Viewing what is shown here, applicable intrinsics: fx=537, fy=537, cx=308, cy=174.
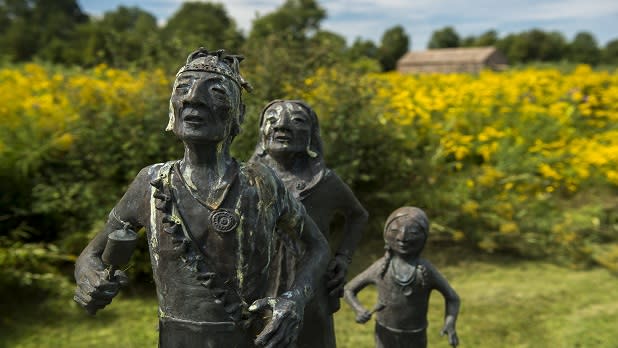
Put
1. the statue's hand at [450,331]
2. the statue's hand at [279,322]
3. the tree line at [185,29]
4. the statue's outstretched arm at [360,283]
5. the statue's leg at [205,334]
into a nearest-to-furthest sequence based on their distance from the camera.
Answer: the statue's hand at [279,322] < the statue's leg at [205,334] < the statue's hand at [450,331] < the statue's outstretched arm at [360,283] < the tree line at [185,29]

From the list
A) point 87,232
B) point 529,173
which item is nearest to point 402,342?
point 87,232

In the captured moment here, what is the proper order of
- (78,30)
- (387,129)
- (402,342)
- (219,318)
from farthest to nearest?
(78,30) < (387,129) < (402,342) < (219,318)

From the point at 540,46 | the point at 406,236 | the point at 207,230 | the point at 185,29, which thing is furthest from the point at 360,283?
the point at 540,46

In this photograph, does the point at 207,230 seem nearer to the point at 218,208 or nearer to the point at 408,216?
the point at 218,208

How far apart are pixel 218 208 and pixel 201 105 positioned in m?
0.32

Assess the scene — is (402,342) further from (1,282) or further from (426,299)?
(1,282)

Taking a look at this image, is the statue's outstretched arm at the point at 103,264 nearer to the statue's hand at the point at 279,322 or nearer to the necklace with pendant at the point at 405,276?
the statue's hand at the point at 279,322

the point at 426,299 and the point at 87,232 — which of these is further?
the point at 87,232

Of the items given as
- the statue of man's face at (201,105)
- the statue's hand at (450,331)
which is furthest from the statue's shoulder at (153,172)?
the statue's hand at (450,331)

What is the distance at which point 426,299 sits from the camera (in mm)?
3320

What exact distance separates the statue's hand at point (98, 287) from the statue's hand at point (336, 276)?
4.55 feet

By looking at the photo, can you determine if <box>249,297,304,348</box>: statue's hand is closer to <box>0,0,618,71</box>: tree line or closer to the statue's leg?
the statue's leg

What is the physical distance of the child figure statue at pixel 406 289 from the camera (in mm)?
3262

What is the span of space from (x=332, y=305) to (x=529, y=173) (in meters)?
5.62
